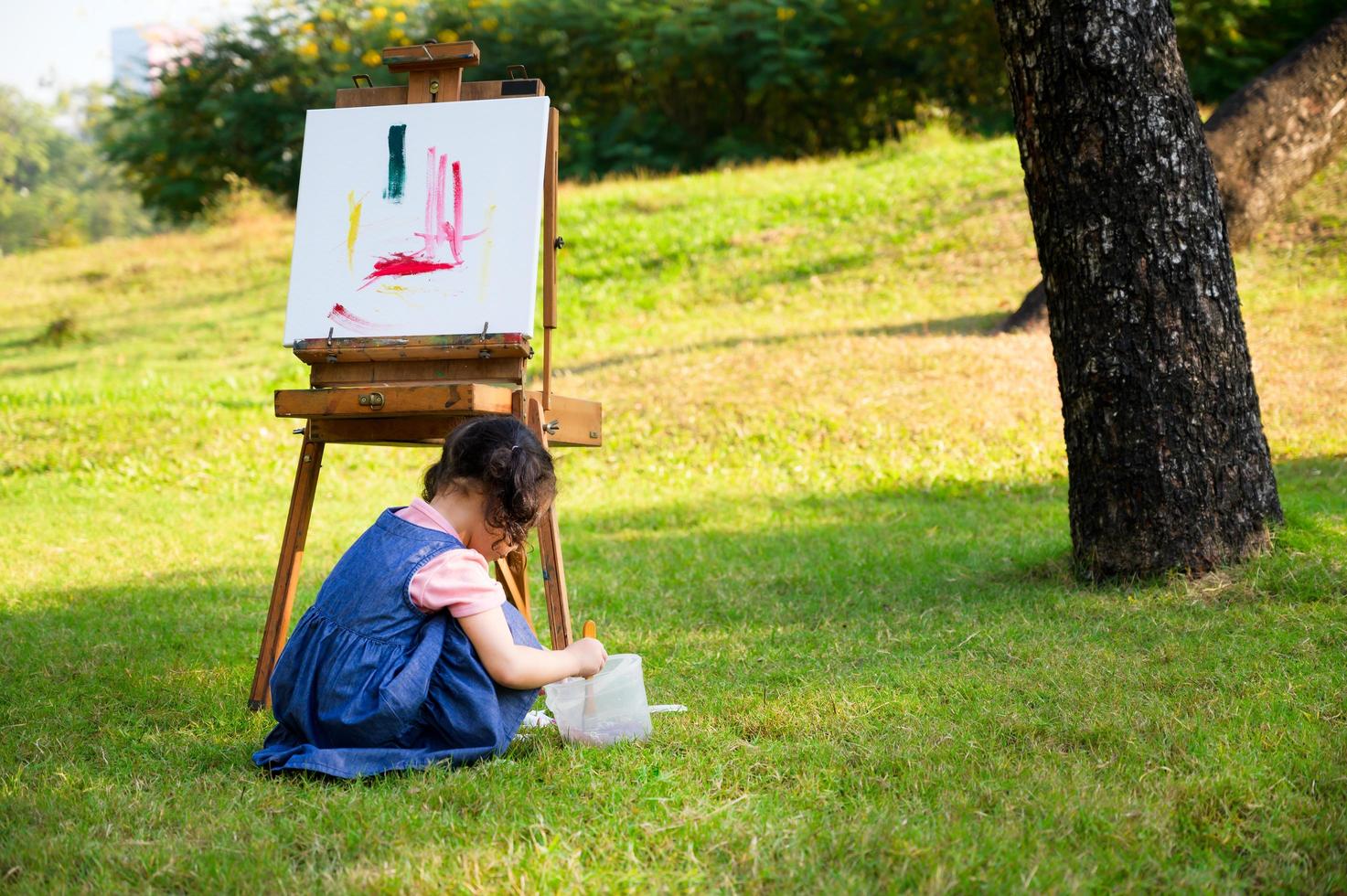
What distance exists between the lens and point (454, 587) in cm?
300

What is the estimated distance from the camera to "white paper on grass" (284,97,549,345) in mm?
4152

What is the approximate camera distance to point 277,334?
14625mm

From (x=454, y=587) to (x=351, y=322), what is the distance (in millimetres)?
1563

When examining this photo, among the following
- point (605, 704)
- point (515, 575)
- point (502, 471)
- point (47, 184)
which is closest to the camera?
point (502, 471)

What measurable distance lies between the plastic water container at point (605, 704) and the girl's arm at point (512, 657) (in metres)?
0.14

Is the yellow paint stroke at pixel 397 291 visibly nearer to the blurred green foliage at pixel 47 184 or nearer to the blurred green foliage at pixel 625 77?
the blurred green foliage at pixel 625 77

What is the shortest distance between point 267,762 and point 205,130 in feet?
78.4

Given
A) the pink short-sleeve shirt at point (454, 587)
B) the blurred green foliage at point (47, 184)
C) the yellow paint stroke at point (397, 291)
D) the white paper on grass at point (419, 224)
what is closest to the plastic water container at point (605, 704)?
the pink short-sleeve shirt at point (454, 587)

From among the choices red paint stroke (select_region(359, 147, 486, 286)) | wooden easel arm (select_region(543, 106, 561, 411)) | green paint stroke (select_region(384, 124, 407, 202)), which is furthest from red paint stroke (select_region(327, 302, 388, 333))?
wooden easel arm (select_region(543, 106, 561, 411))

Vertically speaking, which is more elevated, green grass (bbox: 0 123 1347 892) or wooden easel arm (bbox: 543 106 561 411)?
wooden easel arm (bbox: 543 106 561 411)

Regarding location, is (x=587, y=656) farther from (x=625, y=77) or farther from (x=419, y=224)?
(x=625, y=77)

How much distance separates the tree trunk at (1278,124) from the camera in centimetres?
1058

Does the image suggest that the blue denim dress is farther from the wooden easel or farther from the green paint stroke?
the green paint stroke

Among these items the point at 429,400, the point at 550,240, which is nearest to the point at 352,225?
the point at 550,240
